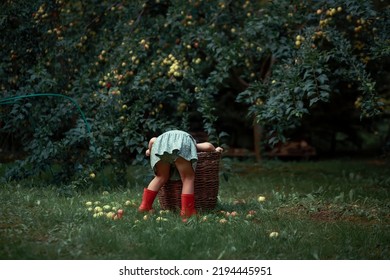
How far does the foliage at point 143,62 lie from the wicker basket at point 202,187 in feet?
3.24

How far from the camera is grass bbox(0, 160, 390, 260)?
3230mm

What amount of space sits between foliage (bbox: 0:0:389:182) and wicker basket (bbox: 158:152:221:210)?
0.99 meters

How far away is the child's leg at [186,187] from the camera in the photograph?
13.2ft

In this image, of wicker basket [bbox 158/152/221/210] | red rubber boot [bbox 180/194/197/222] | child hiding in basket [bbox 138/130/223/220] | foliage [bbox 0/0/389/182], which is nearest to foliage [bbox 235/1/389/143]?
foliage [bbox 0/0/389/182]

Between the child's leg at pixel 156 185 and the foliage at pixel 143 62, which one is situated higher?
the foliage at pixel 143 62

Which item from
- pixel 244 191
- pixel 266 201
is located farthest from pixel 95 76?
pixel 266 201

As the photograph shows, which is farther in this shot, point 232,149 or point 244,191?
point 232,149

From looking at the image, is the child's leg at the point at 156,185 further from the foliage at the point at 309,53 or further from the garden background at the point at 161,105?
the foliage at the point at 309,53

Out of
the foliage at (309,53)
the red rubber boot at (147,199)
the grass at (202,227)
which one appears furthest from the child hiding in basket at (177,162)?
the foliage at (309,53)

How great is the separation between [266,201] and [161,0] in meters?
3.03

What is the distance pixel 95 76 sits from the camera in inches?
248

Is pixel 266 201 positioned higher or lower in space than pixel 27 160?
lower

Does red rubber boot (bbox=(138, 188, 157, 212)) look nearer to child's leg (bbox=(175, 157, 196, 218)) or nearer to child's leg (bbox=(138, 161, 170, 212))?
child's leg (bbox=(138, 161, 170, 212))
